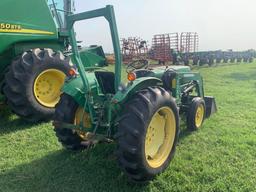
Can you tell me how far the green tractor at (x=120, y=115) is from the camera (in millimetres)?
3009

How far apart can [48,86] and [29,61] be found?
2.15ft

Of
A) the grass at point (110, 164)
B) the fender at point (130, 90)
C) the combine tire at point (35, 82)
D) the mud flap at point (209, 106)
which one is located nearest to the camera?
the fender at point (130, 90)

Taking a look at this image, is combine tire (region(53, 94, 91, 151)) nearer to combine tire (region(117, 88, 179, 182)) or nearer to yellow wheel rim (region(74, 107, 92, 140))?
yellow wheel rim (region(74, 107, 92, 140))

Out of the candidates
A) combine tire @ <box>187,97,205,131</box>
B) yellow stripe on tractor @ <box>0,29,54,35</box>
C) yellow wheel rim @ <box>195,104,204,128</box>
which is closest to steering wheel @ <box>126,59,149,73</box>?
combine tire @ <box>187,97,205,131</box>

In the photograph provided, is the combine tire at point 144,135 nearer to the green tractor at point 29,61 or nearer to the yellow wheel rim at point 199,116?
the yellow wheel rim at point 199,116

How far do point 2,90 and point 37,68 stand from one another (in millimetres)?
898

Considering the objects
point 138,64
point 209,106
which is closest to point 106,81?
point 138,64

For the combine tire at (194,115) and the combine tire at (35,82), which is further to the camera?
the combine tire at (35,82)

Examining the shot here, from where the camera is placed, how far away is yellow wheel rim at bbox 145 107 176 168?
3.48m

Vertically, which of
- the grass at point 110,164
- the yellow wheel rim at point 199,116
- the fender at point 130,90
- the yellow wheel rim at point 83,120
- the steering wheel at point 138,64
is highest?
the steering wheel at point 138,64

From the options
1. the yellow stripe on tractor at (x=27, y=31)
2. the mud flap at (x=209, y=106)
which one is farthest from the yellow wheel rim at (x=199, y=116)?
the yellow stripe on tractor at (x=27, y=31)

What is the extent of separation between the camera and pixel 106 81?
3.79 m

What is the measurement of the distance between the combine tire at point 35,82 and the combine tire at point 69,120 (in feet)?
5.12

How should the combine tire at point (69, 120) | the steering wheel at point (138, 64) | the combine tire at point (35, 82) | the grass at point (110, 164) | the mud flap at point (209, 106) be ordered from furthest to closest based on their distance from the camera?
the mud flap at point (209, 106), the combine tire at point (35, 82), the steering wheel at point (138, 64), the combine tire at point (69, 120), the grass at point (110, 164)
